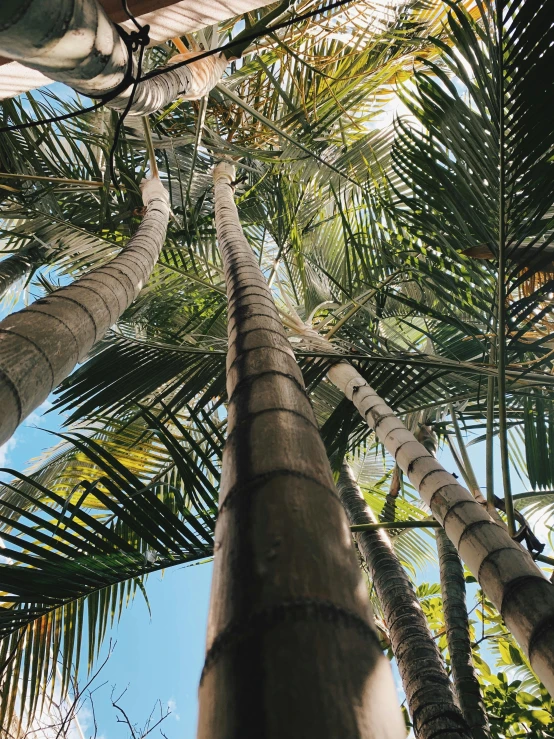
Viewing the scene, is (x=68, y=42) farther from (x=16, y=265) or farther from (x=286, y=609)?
(x=16, y=265)

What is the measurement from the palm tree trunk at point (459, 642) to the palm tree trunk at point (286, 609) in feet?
6.51

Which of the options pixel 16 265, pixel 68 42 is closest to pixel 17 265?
pixel 16 265

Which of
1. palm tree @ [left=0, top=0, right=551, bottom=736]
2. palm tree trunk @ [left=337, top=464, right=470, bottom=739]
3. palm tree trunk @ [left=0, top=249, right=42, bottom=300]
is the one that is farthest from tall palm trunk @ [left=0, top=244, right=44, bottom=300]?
palm tree trunk @ [left=337, top=464, right=470, bottom=739]

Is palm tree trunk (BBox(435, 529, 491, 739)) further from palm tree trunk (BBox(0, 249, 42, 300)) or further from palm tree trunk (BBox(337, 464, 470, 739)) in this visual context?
palm tree trunk (BBox(0, 249, 42, 300))

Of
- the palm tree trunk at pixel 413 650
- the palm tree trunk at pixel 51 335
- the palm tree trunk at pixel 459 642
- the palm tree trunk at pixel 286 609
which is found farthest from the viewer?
the palm tree trunk at pixel 459 642

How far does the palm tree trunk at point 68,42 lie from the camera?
1.12 metres

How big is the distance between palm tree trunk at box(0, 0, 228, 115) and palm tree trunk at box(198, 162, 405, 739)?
41.9 inches

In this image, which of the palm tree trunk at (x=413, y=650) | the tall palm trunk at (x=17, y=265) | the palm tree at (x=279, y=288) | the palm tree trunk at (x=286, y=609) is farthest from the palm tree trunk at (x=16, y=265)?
the palm tree trunk at (x=286, y=609)

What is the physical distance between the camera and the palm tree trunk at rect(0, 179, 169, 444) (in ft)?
3.69

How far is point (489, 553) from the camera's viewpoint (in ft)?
4.18

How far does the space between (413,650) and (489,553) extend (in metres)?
1.23

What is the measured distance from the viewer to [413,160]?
Result: 2.14 m

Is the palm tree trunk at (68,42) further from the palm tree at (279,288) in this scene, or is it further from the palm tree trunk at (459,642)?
the palm tree trunk at (459,642)

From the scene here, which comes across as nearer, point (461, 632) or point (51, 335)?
point (51, 335)
